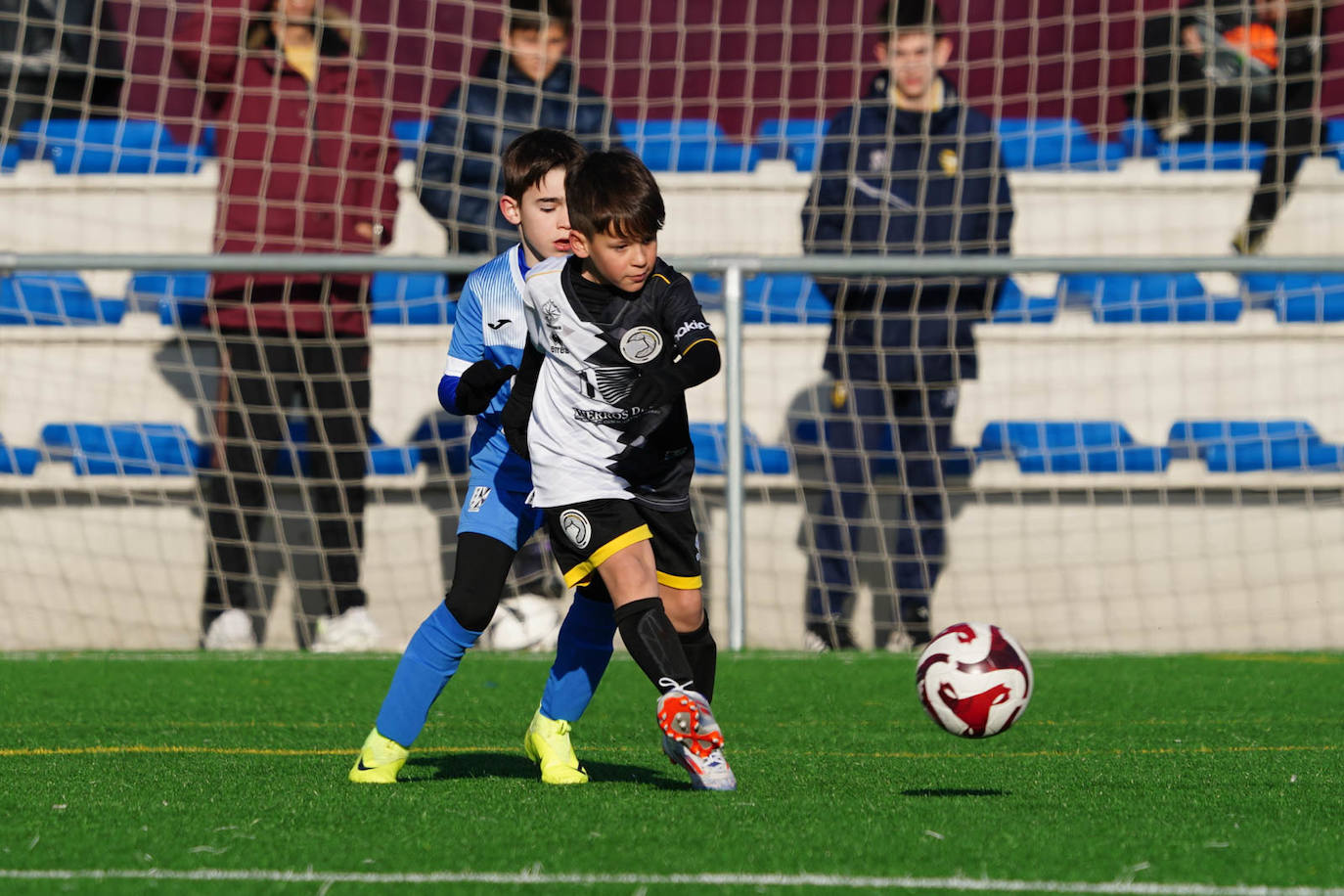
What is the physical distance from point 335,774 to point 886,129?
17.1 feet

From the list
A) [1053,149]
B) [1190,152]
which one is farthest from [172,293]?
[1190,152]

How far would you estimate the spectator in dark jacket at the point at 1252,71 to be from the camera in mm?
8883

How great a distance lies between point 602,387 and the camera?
3523 mm

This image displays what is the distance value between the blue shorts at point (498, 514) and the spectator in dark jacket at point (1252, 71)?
19.7 ft

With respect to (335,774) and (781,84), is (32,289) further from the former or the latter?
(335,774)

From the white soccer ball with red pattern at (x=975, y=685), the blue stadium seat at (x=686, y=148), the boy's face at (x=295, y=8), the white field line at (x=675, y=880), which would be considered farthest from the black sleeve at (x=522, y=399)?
the blue stadium seat at (x=686, y=148)

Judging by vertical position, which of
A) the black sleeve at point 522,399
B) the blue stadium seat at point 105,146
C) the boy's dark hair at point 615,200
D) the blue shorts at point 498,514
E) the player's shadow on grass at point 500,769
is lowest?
the player's shadow on grass at point 500,769

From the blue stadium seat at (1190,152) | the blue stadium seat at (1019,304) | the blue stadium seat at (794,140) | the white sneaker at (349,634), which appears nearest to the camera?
the white sneaker at (349,634)

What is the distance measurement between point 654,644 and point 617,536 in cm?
24

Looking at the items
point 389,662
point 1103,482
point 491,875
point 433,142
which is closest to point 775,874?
point 491,875

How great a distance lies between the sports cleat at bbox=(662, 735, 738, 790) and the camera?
335cm

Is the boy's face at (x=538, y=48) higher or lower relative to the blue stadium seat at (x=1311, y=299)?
higher

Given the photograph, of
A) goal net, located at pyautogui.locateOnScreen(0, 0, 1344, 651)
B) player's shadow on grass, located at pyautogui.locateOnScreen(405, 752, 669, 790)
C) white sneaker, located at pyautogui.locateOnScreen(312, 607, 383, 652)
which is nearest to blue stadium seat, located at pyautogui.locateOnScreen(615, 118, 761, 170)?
goal net, located at pyautogui.locateOnScreen(0, 0, 1344, 651)

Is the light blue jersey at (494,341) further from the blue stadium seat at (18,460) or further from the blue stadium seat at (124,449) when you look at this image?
the blue stadium seat at (18,460)
